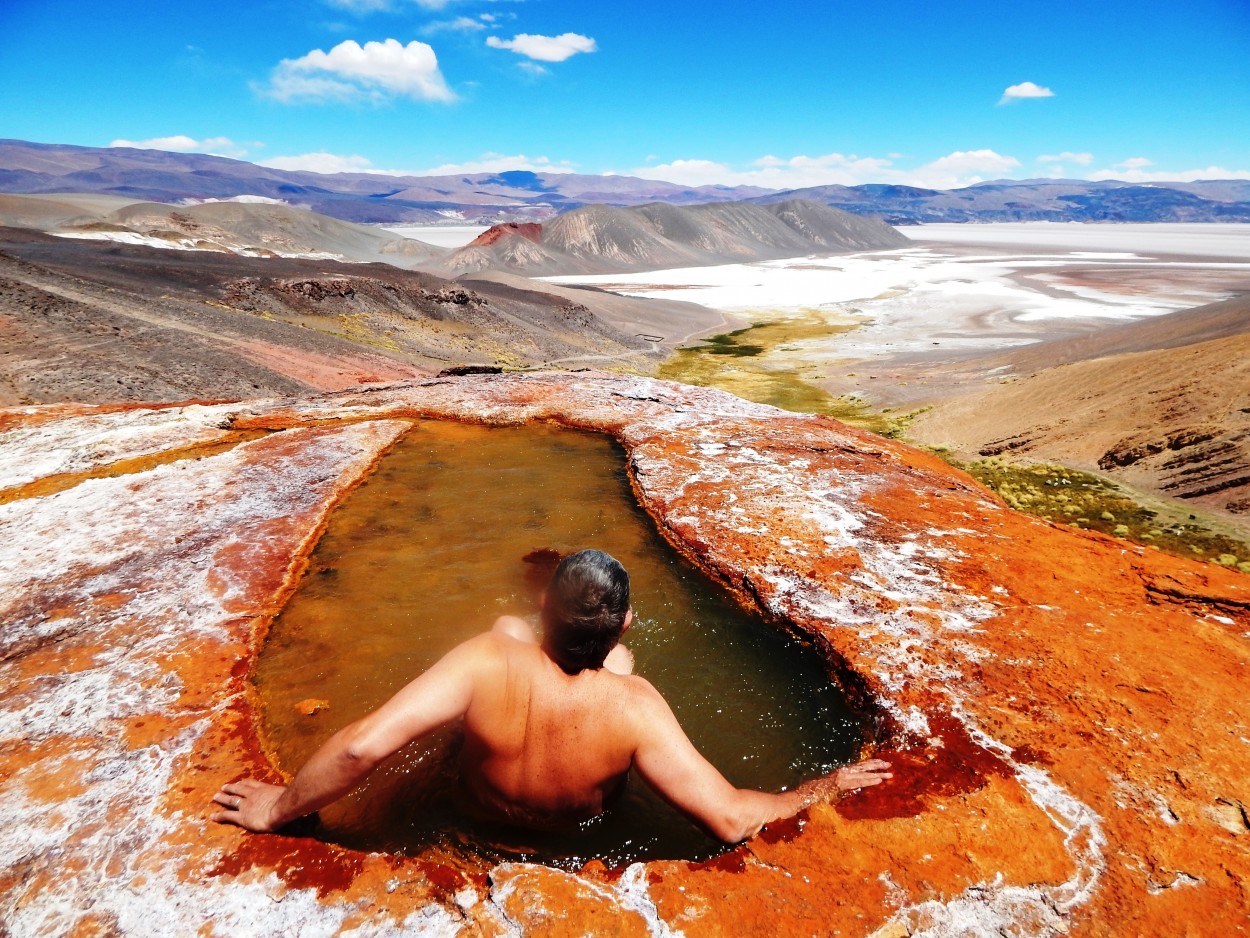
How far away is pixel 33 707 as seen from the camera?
294 cm

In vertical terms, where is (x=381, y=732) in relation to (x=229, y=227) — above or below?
below

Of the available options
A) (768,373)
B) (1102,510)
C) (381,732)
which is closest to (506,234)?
(768,373)

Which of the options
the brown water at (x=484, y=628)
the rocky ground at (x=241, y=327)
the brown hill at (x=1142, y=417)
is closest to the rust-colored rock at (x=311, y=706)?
the brown water at (x=484, y=628)

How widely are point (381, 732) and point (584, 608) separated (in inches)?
30.0

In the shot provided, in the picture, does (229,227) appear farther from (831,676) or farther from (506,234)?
(831,676)

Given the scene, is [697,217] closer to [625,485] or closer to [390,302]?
[390,302]

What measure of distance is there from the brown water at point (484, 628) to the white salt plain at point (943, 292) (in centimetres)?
2098

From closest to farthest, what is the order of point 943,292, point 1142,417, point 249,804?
point 249,804 → point 1142,417 → point 943,292

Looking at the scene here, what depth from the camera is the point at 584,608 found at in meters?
2.15

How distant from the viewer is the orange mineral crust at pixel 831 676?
2.13m

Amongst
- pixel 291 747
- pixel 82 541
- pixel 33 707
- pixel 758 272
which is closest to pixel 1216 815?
pixel 291 747

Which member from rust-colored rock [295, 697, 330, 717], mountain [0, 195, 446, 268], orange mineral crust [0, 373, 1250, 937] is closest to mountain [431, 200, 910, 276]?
mountain [0, 195, 446, 268]

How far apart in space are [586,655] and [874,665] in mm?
2016

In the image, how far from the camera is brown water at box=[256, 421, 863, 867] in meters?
2.68
